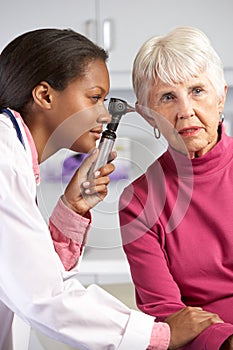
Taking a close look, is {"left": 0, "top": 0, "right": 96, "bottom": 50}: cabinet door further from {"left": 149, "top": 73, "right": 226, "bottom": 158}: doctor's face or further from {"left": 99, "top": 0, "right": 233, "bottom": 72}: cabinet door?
{"left": 149, "top": 73, "right": 226, "bottom": 158}: doctor's face

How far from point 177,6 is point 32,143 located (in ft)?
5.21

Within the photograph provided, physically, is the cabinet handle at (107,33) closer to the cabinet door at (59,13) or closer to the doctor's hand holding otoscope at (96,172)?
the cabinet door at (59,13)

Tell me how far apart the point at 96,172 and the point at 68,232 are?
14cm

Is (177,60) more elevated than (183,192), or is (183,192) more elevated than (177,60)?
(177,60)

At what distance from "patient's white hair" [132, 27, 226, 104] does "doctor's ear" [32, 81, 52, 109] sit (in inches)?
7.4

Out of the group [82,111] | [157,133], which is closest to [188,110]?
[157,133]

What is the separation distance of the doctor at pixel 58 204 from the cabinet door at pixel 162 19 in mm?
1426

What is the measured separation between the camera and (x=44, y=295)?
1103 mm

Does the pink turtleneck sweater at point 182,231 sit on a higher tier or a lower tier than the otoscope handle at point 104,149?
lower

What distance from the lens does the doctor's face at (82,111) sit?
49.4 inches

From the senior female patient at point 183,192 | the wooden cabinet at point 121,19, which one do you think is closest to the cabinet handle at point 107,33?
the wooden cabinet at point 121,19

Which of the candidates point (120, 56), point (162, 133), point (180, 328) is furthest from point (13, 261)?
point (120, 56)

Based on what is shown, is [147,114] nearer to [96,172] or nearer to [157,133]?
[157,133]

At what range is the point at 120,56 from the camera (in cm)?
273
